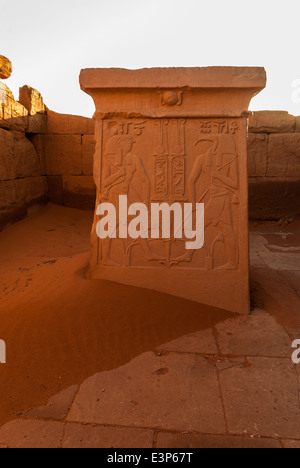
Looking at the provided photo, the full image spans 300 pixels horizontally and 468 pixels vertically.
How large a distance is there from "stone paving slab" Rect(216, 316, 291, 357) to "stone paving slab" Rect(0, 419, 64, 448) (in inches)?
46.9

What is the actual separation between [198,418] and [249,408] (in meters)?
0.29

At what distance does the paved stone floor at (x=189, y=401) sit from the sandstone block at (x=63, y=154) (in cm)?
541

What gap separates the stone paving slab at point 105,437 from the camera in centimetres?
162

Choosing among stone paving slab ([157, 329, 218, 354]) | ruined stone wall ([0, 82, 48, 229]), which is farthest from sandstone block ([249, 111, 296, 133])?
stone paving slab ([157, 329, 218, 354])

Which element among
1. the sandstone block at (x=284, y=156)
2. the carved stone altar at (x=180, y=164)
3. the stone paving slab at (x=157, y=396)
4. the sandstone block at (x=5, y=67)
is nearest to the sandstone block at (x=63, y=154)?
the sandstone block at (x=5, y=67)

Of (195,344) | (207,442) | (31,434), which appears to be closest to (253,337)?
(195,344)

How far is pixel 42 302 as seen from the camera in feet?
9.37

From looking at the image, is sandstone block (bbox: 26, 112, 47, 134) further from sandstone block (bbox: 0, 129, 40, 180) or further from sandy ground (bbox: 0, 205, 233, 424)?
sandy ground (bbox: 0, 205, 233, 424)

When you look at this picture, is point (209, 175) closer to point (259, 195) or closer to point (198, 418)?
point (198, 418)

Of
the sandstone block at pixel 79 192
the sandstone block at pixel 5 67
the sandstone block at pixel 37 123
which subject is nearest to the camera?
the sandstone block at pixel 5 67

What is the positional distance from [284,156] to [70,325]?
631 centimetres

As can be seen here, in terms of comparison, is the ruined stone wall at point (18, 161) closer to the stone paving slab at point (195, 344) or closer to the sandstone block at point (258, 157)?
the stone paving slab at point (195, 344)

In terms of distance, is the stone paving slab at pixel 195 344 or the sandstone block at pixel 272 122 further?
the sandstone block at pixel 272 122

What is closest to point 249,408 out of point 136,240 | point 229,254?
point 229,254
